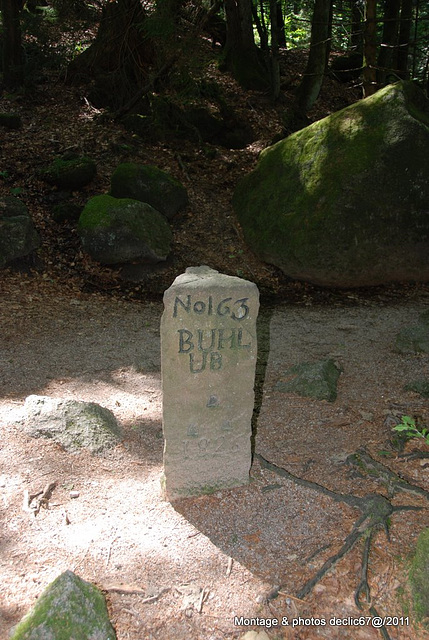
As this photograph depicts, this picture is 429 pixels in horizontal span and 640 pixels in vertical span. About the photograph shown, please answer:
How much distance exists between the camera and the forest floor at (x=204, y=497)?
288cm

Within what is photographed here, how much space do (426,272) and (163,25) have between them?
6103mm

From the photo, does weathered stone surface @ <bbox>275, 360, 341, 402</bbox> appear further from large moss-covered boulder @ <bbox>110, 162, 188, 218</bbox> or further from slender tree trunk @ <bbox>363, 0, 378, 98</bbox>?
slender tree trunk @ <bbox>363, 0, 378, 98</bbox>

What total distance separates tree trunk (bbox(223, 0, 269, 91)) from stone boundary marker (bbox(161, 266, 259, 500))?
11.9 m

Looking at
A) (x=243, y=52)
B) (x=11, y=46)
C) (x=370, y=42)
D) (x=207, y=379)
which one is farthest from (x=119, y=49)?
(x=207, y=379)

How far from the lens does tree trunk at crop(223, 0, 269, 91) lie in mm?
13602

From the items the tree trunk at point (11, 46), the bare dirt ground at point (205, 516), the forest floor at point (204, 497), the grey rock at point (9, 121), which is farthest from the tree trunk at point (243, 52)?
the bare dirt ground at point (205, 516)

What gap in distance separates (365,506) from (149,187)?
22.9ft

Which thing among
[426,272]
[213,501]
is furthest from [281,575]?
[426,272]

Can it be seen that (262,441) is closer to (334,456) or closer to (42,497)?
(334,456)

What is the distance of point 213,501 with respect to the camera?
3529 mm

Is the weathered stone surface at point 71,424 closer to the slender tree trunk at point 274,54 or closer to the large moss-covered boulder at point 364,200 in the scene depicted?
the large moss-covered boulder at point 364,200

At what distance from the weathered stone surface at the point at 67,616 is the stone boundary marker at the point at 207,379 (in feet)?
3.27

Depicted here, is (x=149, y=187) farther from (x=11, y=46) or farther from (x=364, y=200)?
(x=11, y=46)

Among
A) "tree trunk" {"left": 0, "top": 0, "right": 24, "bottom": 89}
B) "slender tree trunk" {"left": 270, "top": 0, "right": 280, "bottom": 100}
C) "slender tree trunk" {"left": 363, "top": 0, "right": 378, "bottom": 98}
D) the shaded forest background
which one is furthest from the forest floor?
"slender tree trunk" {"left": 270, "top": 0, "right": 280, "bottom": 100}
